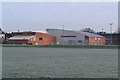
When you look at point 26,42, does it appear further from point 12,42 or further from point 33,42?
point 12,42

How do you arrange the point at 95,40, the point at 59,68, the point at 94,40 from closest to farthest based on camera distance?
the point at 59,68
the point at 94,40
the point at 95,40

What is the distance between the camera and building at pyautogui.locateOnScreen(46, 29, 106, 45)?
70.8 metres

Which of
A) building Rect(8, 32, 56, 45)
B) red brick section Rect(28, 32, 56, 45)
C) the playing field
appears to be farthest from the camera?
red brick section Rect(28, 32, 56, 45)

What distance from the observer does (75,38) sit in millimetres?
73312

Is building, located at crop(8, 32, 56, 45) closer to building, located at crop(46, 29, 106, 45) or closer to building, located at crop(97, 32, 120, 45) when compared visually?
building, located at crop(46, 29, 106, 45)

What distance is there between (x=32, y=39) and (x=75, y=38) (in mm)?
18284

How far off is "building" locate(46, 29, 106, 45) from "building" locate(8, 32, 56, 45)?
11.1 ft

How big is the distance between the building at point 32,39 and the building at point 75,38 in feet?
11.1

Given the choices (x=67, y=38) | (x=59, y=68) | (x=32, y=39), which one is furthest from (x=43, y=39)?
(x=59, y=68)

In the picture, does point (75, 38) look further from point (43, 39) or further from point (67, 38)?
point (43, 39)

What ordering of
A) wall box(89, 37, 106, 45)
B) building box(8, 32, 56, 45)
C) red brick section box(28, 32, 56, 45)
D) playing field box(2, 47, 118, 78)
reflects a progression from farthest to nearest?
1. wall box(89, 37, 106, 45)
2. red brick section box(28, 32, 56, 45)
3. building box(8, 32, 56, 45)
4. playing field box(2, 47, 118, 78)

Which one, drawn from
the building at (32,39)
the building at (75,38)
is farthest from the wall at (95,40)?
the building at (32,39)

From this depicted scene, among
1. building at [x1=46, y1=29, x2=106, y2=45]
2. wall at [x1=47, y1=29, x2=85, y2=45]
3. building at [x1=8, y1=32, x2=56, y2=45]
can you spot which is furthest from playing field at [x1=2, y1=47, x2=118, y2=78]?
wall at [x1=47, y1=29, x2=85, y2=45]

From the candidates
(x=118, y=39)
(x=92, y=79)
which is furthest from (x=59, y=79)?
(x=118, y=39)
